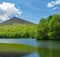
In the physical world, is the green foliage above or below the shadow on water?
above

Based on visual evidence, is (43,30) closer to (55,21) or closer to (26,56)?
(55,21)

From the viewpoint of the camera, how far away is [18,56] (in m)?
39.3

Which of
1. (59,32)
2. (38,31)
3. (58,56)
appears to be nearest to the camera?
(58,56)

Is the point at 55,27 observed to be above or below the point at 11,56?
above

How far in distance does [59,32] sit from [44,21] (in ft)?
52.5

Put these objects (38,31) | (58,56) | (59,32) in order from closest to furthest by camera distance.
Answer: (58,56), (59,32), (38,31)

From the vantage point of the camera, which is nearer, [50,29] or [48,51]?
[48,51]

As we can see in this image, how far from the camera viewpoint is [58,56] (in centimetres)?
3778

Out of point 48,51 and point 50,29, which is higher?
point 50,29

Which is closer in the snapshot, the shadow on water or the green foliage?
the shadow on water

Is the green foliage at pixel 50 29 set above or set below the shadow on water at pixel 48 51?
above

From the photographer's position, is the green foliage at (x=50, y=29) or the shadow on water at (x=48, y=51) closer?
the shadow on water at (x=48, y=51)

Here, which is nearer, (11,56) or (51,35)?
(11,56)

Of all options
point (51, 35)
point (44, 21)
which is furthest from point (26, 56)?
point (44, 21)
